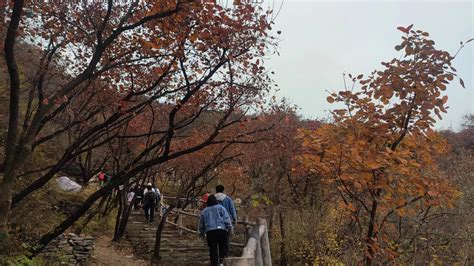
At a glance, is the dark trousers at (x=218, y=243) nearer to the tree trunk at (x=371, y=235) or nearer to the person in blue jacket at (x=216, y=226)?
the person in blue jacket at (x=216, y=226)

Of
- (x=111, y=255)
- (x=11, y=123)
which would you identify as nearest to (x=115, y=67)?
(x=11, y=123)

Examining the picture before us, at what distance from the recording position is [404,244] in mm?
6426

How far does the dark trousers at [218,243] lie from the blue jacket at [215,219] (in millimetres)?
98

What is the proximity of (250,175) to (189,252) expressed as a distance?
8.24 meters

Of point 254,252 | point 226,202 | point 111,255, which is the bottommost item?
point 111,255

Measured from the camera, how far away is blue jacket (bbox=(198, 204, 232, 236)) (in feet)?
24.9

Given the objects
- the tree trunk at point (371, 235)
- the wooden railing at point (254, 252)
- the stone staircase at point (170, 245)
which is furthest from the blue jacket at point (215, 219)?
the stone staircase at point (170, 245)

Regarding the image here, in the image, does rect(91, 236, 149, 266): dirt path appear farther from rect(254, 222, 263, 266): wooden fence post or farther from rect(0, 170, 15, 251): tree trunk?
rect(254, 222, 263, 266): wooden fence post

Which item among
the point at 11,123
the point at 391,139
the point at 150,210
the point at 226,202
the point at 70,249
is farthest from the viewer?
the point at 150,210

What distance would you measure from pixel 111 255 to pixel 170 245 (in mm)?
2093

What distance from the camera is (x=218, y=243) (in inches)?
307

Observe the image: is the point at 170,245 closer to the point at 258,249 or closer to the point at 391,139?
the point at 258,249

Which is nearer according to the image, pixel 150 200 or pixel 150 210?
pixel 150 200

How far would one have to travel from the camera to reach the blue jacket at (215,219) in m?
7.60
